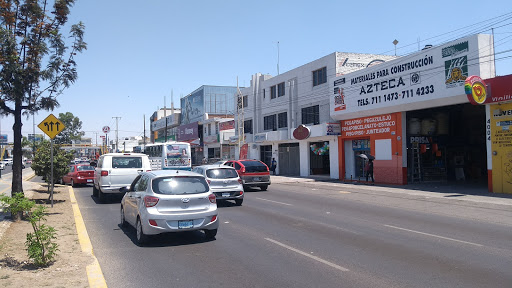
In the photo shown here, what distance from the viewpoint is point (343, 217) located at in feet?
41.4

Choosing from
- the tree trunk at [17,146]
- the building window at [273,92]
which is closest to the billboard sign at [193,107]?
the building window at [273,92]

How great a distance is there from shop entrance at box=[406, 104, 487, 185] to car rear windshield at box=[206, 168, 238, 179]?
47.3 ft

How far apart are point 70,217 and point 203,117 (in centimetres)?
4649

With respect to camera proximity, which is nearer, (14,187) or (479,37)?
(14,187)

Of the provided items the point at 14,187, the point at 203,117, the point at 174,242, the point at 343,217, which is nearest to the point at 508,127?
the point at 343,217

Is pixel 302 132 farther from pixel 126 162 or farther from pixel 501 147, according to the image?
pixel 126 162

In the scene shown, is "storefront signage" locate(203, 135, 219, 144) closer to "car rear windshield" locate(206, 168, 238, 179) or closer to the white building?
the white building

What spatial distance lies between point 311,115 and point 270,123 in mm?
7245

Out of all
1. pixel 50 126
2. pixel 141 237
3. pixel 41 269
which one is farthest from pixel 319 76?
pixel 41 269

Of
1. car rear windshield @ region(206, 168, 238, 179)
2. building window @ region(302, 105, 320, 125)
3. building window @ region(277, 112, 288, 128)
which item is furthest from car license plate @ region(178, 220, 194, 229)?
building window @ region(277, 112, 288, 128)

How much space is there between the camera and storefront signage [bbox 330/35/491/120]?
805 inches

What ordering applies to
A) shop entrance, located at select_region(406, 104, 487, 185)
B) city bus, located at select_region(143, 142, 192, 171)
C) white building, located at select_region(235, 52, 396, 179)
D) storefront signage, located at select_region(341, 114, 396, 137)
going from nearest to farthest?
storefront signage, located at select_region(341, 114, 396, 137)
shop entrance, located at select_region(406, 104, 487, 185)
city bus, located at select_region(143, 142, 192, 171)
white building, located at select_region(235, 52, 396, 179)

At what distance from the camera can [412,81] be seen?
77.0 feet

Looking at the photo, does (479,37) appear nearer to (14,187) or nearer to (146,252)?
(146,252)
